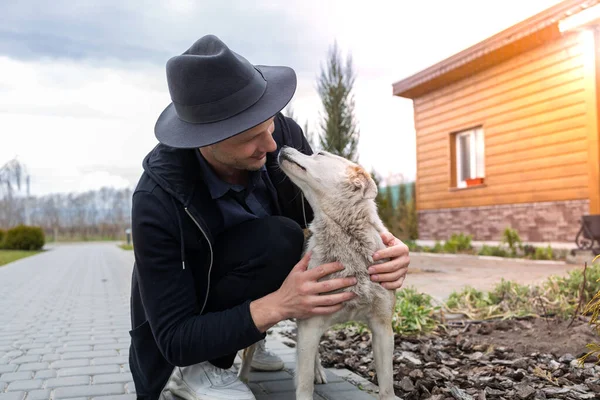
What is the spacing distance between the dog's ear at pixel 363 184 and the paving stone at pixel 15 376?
2514 millimetres

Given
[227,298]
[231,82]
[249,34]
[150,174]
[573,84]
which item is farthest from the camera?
[573,84]

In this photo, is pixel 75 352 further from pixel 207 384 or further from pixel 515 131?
pixel 515 131

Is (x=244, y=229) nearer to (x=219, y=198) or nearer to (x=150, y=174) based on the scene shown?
(x=219, y=198)

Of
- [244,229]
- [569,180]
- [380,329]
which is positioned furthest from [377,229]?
[569,180]

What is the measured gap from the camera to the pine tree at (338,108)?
46.2 ft

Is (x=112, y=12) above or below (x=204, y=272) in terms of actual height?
above

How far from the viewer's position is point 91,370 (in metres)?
3.72

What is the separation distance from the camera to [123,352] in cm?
431

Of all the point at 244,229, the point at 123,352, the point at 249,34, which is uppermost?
the point at 249,34

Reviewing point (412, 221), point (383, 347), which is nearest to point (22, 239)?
point (412, 221)

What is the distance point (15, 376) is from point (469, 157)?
1296cm

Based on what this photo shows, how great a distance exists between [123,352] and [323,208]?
2460 millimetres

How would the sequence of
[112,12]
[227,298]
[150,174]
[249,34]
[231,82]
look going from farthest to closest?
[112,12] → [249,34] → [227,298] → [150,174] → [231,82]

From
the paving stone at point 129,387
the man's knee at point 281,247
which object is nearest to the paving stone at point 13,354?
the paving stone at point 129,387
